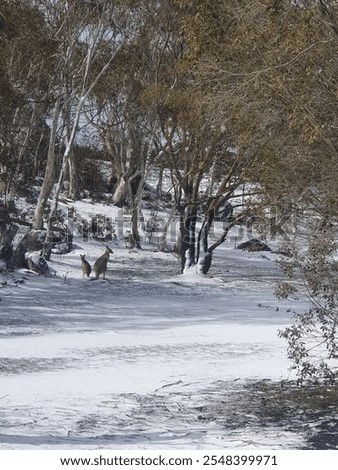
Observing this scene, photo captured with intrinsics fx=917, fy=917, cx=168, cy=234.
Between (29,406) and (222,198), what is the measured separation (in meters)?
16.1

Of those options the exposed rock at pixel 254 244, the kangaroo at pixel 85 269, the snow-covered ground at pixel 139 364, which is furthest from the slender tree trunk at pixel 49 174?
the exposed rock at pixel 254 244

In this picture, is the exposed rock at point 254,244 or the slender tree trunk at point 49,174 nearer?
the slender tree trunk at point 49,174

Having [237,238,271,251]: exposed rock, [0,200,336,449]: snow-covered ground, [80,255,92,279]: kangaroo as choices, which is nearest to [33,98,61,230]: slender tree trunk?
[0,200,336,449]: snow-covered ground

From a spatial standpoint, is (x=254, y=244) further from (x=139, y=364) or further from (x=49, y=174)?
(x=139, y=364)

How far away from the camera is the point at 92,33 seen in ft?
87.7

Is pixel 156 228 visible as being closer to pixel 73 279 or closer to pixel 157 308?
pixel 73 279

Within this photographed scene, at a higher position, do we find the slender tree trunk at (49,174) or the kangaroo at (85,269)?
the slender tree trunk at (49,174)

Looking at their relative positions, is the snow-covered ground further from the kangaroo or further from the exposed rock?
the exposed rock

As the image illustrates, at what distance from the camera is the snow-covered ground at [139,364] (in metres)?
7.68

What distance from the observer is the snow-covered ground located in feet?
25.2

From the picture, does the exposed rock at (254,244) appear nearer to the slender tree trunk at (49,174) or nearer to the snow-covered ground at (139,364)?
the slender tree trunk at (49,174)

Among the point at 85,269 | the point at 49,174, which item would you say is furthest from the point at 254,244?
the point at 85,269

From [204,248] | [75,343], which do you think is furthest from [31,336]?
[204,248]

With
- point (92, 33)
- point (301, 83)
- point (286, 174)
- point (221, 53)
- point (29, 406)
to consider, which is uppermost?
point (92, 33)
